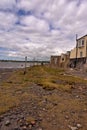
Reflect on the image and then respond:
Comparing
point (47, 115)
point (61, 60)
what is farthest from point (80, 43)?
point (47, 115)

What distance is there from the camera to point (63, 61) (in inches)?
2184

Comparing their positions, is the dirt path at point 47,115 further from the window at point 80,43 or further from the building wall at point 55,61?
the building wall at point 55,61

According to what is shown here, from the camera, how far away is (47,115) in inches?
316

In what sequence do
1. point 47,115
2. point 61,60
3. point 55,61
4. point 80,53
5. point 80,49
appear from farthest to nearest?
1. point 55,61
2. point 61,60
3. point 80,49
4. point 80,53
5. point 47,115

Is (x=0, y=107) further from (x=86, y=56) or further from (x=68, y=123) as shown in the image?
(x=86, y=56)

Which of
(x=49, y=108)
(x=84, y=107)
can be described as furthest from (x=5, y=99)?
(x=84, y=107)

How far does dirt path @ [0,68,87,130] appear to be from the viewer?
7.01 meters

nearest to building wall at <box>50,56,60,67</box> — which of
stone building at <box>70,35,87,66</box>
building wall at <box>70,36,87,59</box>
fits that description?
stone building at <box>70,35,87,66</box>

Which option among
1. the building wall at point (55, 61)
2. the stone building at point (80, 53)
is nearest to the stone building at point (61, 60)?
the building wall at point (55, 61)

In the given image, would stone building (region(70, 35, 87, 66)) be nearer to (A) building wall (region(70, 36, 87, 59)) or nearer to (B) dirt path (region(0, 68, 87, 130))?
(A) building wall (region(70, 36, 87, 59))

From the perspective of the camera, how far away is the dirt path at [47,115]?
701 centimetres

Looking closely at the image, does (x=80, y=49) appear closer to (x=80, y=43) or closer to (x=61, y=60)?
(x=80, y=43)

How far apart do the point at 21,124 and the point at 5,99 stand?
360 cm

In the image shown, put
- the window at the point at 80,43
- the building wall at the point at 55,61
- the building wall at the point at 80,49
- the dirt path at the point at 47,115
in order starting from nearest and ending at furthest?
the dirt path at the point at 47,115 → the building wall at the point at 80,49 → the window at the point at 80,43 → the building wall at the point at 55,61
